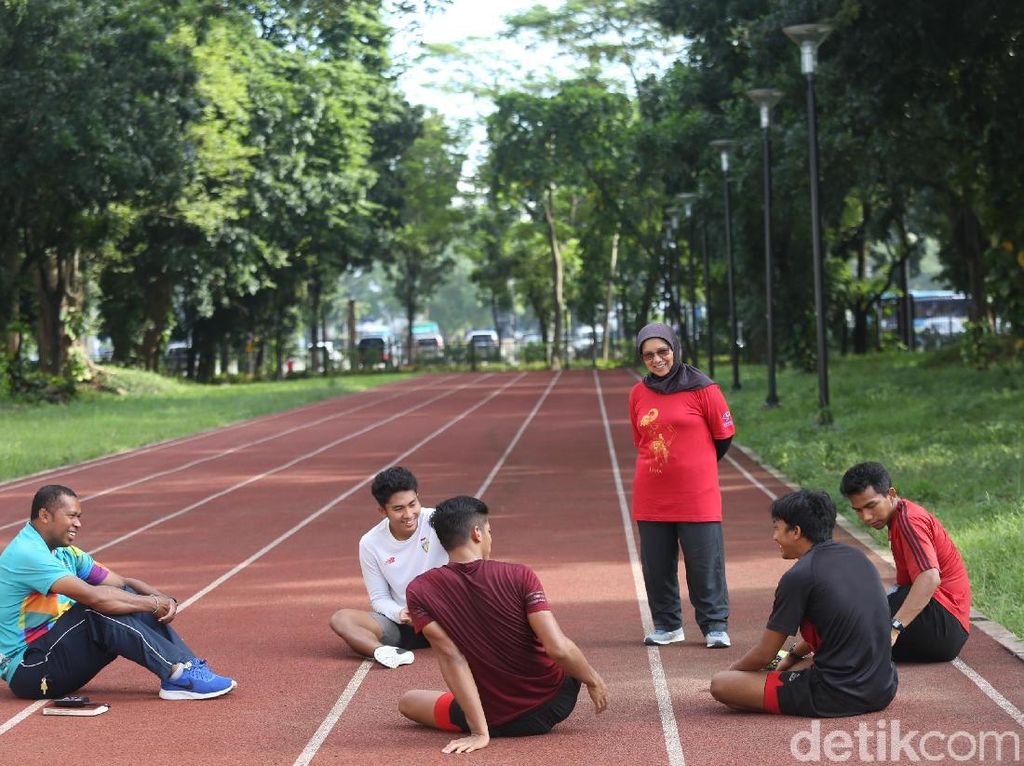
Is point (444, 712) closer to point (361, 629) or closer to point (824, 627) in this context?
point (824, 627)

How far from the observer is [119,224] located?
36375 mm

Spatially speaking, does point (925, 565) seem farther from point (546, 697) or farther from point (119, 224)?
point (119, 224)

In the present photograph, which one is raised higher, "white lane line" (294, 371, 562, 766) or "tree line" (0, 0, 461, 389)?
"tree line" (0, 0, 461, 389)

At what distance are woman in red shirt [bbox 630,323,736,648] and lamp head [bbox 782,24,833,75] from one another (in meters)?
11.0

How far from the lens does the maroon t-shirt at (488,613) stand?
582 cm

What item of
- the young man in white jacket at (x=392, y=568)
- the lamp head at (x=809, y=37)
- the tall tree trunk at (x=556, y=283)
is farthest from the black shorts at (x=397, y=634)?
the tall tree trunk at (x=556, y=283)

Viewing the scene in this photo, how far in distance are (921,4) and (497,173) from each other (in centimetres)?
2925

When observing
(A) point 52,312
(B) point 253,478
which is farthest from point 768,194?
(A) point 52,312

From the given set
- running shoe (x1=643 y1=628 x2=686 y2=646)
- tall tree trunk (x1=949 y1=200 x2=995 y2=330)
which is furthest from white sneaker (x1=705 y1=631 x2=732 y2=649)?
tall tree trunk (x1=949 y1=200 x2=995 y2=330)

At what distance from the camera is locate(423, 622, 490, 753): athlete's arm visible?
5.84 meters

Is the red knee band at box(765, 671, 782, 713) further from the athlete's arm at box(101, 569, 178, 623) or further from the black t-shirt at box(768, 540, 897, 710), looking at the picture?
the athlete's arm at box(101, 569, 178, 623)

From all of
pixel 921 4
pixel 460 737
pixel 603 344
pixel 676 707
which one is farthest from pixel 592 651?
pixel 603 344

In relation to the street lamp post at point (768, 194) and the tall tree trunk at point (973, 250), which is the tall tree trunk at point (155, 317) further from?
the street lamp post at point (768, 194)

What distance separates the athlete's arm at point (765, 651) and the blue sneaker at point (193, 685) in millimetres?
2327
